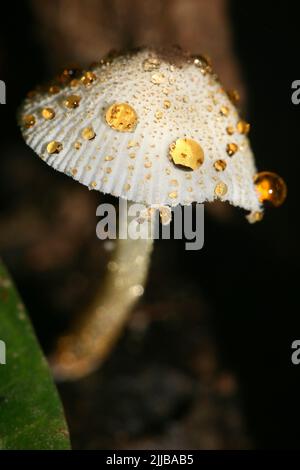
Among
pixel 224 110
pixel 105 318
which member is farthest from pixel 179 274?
pixel 224 110

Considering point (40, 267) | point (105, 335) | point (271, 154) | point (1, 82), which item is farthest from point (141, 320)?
point (1, 82)

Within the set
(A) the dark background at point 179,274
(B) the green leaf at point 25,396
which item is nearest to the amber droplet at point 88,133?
(B) the green leaf at point 25,396

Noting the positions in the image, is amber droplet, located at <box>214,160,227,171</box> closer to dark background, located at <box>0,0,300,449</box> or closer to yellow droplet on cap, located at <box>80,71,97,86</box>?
yellow droplet on cap, located at <box>80,71,97,86</box>

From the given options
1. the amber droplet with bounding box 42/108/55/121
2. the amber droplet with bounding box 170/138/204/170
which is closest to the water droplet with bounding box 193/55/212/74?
the amber droplet with bounding box 170/138/204/170

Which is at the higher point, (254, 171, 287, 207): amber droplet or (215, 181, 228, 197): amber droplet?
(254, 171, 287, 207): amber droplet

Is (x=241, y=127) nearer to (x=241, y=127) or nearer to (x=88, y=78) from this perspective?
(x=241, y=127)

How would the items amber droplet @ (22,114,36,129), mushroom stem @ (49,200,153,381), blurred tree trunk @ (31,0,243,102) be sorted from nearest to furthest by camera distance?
1. amber droplet @ (22,114,36,129)
2. mushroom stem @ (49,200,153,381)
3. blurred tree trunk @ (31,0,243,102)

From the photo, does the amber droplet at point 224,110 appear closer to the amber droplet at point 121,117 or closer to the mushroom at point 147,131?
the mushroom at point 147,131

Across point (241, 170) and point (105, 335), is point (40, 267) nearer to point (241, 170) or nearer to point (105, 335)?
point (105, 335)

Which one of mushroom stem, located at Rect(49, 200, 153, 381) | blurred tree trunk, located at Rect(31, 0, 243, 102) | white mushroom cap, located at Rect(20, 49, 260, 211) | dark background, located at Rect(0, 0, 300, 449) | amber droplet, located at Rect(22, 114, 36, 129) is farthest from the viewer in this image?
blurred tree trunk, located at Rect(31, 0, 243, 102)
